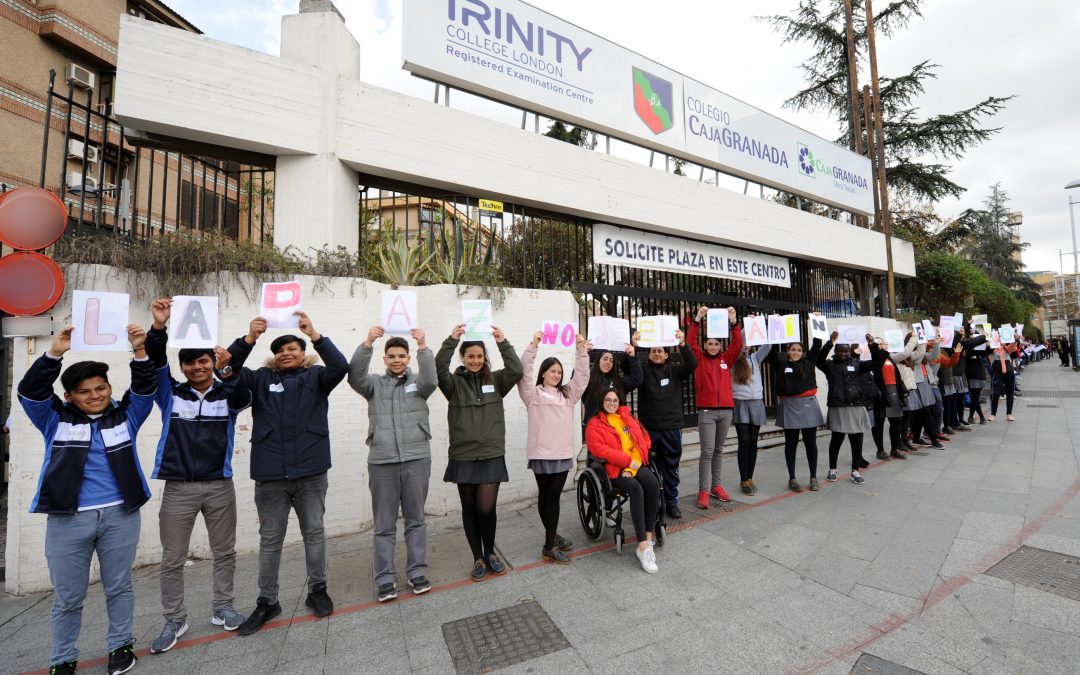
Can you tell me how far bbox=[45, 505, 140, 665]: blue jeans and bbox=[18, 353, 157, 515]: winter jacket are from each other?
0.10 meters

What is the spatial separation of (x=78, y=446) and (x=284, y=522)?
1.23 metres

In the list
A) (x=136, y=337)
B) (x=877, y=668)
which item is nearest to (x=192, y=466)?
(x=136, y=337)

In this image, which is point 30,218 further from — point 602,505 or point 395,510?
point 602,505

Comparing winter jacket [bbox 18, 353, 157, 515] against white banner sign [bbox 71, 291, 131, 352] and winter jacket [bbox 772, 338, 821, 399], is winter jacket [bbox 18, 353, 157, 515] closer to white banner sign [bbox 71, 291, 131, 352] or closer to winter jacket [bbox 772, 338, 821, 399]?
white banner sign [bbox 71, 291, 131, 352]

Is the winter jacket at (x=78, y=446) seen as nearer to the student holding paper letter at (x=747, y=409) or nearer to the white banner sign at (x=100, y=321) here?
the white banner sign at (x=100, y=321)

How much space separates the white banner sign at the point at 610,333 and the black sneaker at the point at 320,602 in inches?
121

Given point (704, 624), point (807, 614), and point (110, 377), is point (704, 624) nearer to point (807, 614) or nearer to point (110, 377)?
point (807, 614)

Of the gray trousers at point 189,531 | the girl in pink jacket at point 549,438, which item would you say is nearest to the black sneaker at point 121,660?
the gray trousers at point 189,531

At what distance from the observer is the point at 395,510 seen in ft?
11.6

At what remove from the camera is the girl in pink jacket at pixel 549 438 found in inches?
160

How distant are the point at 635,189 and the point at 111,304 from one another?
7059 mm

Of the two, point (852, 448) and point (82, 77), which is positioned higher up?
point (82, 77)

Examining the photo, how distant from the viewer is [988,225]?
40844mm

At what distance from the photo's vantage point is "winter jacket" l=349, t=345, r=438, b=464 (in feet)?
11.5
